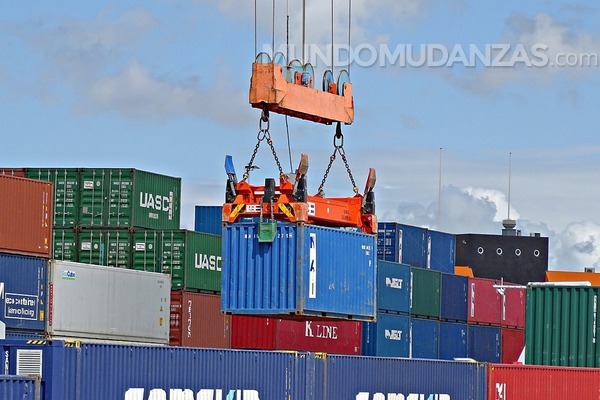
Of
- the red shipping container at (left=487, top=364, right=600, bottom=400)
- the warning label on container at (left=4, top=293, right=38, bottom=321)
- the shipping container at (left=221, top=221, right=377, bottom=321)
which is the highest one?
the shipping container at (left=221, top=221, right=377, bottom=321)

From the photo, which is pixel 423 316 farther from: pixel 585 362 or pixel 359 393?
pixel 359 393

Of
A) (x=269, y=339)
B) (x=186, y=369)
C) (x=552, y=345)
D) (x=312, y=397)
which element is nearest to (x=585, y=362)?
(x=552, y=345)

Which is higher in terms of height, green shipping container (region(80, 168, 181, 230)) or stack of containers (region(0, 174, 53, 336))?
green shipping container (region(80, 168, 181, 230))

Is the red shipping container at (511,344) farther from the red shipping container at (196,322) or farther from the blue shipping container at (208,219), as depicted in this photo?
the red shipping container at (196,322)

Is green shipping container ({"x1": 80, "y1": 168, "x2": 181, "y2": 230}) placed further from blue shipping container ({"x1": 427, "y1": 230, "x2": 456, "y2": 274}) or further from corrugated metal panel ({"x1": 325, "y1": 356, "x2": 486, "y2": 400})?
blue shipping container ({"x1": 427, "y1": 230, "x2": 456, "y2": 274})

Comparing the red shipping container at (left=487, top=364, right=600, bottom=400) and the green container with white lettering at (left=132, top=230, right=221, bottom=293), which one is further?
the green container with white lettering at (left=132, top=230, right=221, bottom=293)

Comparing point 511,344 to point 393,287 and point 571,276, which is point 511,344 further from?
point 571,276

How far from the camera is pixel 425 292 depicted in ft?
200

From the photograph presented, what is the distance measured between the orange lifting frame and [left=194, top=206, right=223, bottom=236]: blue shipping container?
843 inches

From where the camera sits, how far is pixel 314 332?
5347 cm

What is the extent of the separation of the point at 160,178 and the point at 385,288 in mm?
11856

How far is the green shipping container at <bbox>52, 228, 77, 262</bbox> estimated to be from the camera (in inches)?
1842

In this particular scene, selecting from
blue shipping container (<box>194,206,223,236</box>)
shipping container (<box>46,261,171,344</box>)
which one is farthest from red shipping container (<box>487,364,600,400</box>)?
blue shipping container (<box>194,206,223,236</box>)

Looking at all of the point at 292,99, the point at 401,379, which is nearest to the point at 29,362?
the point at 292,99
